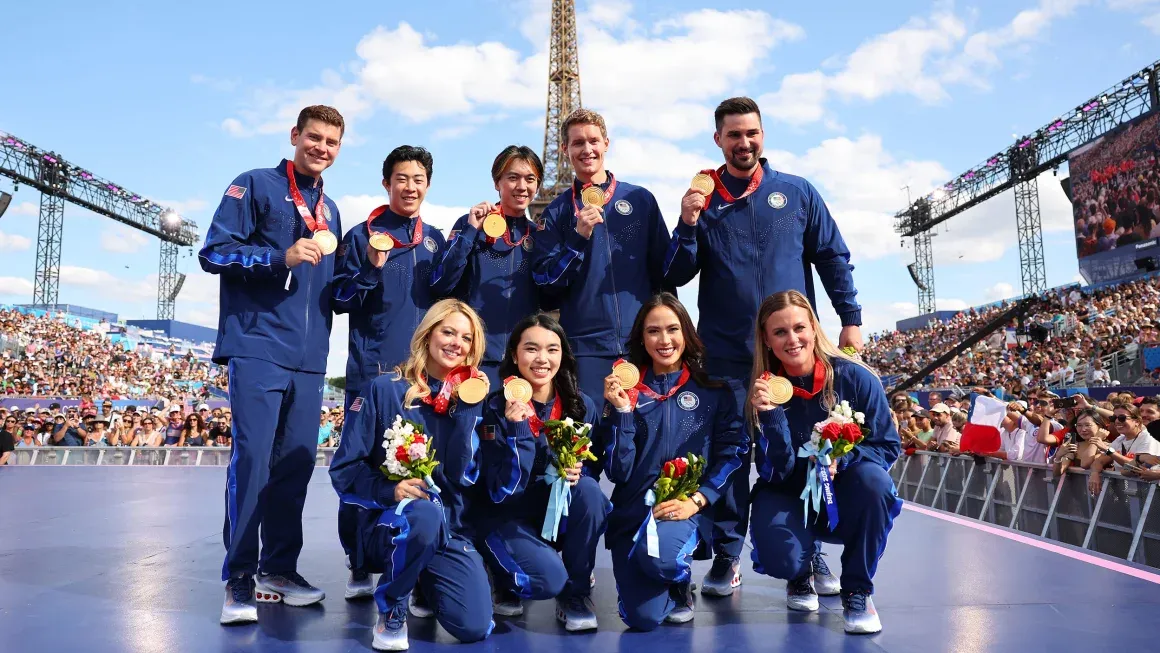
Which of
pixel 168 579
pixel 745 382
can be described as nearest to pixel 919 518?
pixel 745 382

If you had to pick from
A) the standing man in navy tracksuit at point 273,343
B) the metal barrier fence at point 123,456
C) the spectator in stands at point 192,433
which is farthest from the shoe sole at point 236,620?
the spectator in stands at point 192,433

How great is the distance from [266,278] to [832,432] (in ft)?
7.88

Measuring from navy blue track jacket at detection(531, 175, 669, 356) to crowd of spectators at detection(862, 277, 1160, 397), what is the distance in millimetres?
13931

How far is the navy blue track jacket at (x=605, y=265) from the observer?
11.6 feet

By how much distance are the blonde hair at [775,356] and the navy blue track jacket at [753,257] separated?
9.0 inches

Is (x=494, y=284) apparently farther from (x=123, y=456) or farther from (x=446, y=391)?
(x=123, y=456)

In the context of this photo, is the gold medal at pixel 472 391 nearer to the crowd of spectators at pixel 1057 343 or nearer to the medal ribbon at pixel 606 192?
the medal ribbon at pixel 606 192

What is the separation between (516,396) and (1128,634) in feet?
7.65

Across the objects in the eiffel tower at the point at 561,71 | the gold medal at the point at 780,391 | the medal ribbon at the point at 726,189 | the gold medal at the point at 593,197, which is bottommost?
the gold medal at the point at 780,391

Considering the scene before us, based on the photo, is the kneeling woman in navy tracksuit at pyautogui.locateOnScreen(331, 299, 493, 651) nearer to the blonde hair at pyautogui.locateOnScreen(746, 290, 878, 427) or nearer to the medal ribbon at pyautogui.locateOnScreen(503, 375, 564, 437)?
the medal ribbon at pyautogui.locateOnScreen(503, 375, 564, 437)

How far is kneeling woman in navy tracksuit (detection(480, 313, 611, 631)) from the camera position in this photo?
3006 mm

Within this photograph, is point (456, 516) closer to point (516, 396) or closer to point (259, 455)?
point (516, 396)

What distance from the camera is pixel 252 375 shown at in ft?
10.6

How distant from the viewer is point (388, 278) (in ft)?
12.0
